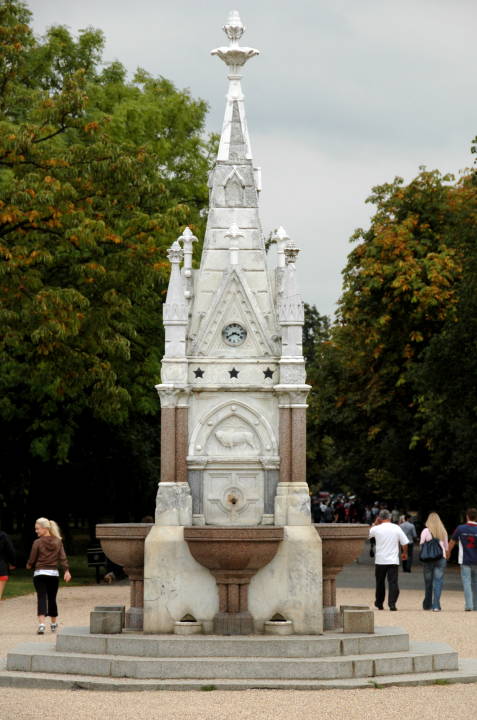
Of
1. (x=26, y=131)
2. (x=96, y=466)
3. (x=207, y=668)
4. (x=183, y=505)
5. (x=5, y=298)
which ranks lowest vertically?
(x=207, y=668)

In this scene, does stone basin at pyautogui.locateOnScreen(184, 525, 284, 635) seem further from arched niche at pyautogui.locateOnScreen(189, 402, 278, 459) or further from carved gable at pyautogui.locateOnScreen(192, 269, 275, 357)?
carved gable at pyautogui.locateOnScreen(192, 269, 275, 357)

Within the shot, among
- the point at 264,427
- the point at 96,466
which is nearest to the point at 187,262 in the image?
the point at 264,427

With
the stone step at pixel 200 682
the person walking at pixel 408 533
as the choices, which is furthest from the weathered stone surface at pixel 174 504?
the person walking at pixel 408 533

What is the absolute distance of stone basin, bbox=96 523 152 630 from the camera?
18.3 m

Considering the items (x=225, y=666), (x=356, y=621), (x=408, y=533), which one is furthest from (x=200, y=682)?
(x=408, y=533)

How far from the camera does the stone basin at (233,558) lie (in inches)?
690

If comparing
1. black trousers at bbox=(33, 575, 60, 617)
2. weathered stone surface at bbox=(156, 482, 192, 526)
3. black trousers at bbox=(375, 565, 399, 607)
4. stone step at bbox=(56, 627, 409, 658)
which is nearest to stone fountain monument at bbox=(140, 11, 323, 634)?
weathered stone surface at bbox=(156, 482, 192, 526)

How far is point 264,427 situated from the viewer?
1888 cm

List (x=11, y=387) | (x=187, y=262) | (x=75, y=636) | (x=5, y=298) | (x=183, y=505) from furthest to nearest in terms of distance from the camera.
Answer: (x=11, y=387)
(x=5, y=298)
(x=187, y=262)
(x=183, y=505)
(x=75, y=636)

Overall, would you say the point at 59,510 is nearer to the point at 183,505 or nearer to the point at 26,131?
the point at 26,131

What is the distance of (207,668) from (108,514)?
90.9 ft

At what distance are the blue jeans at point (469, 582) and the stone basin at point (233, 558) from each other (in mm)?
8912

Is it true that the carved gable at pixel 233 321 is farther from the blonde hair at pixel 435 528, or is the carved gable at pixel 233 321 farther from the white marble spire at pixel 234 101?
the blonde hair at pixel 435 528

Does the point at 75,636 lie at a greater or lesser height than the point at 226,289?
lesser
